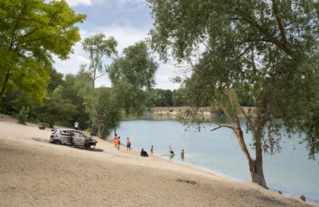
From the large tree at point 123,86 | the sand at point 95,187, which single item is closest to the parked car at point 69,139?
the sand at point 95,187

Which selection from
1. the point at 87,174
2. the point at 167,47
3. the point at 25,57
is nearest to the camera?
the point at 87,174

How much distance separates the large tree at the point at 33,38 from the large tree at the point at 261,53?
5.62m

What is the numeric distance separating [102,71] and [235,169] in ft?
66.3

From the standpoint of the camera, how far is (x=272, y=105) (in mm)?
7500

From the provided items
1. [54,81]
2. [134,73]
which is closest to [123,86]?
[134,73]

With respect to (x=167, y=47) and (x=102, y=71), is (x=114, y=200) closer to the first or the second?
(x=167, y=47)

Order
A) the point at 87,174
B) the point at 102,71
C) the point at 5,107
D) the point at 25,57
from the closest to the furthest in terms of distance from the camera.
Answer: the point at 87,174 → the point at 25,57 → the point at 102,71 → the point at 5,107

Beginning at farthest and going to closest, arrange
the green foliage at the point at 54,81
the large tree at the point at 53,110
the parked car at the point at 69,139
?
the green foliage at the point at 54,81 < the large tree at the point at 53,110 < the parked car at the point at 69,139

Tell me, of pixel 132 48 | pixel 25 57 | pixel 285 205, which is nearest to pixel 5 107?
pixel 132 48

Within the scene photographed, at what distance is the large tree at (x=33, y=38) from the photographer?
1063 cm

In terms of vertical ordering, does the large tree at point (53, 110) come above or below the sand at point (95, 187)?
above

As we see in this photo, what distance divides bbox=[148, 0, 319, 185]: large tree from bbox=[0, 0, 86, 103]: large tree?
562cm

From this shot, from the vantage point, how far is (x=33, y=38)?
11.2 meters

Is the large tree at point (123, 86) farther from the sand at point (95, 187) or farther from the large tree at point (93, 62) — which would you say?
the sand at point (95, 187)
